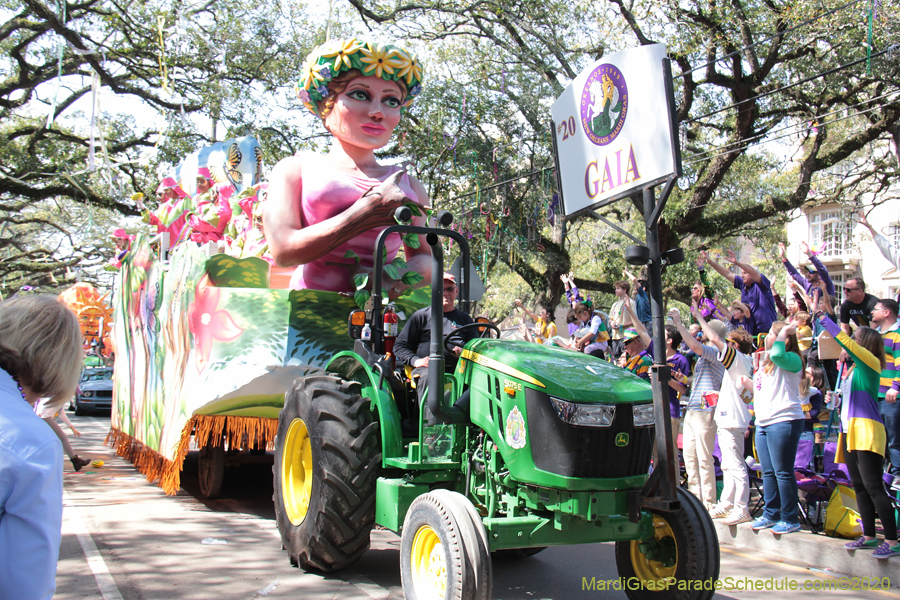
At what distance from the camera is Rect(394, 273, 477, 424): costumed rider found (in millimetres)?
4578

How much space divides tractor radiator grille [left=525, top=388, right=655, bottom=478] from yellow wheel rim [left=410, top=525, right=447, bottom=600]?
692 millimetres

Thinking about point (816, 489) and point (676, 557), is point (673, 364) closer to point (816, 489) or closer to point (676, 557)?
point (816, 489)

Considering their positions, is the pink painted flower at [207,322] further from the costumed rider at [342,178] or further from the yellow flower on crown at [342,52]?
the yellow flower on crown at [342,52]

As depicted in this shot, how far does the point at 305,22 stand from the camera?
57.6ft

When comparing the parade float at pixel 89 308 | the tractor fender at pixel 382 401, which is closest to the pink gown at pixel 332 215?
the tractor fender at pixel 382 401

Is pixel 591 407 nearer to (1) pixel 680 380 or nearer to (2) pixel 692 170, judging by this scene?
(1) pixel 680 380

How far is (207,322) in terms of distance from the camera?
6.30 metres

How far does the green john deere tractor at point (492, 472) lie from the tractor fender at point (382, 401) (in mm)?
12

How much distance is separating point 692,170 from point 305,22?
9.72m

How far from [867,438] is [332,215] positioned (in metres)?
4.45

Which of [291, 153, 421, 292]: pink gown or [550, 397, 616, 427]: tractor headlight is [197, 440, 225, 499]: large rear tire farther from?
[550, 397, 616, 427]: tractor headlight

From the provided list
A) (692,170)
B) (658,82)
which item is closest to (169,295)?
(658,82)

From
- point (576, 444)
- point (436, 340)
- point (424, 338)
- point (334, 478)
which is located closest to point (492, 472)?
point (576, 444)

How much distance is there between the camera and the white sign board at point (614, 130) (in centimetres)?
407
